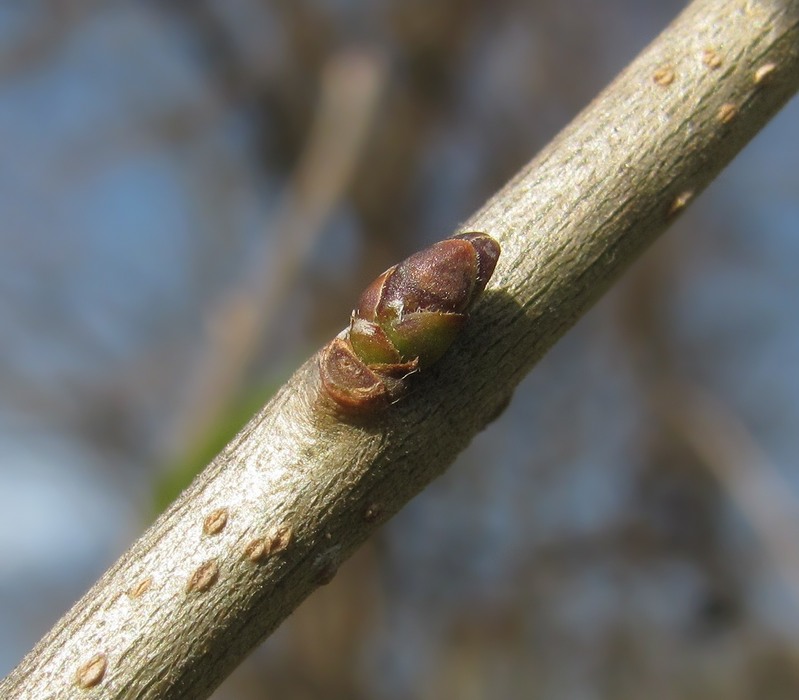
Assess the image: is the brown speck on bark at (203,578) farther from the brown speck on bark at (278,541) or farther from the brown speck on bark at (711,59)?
the brown speck on bark at (711,59)

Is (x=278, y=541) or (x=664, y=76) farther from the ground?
(x=664, y=76)

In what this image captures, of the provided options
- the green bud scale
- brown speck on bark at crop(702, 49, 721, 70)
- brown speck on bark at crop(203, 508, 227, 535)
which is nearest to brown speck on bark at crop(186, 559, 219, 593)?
brown speck on bark at crop(203, 508, 227, 535)

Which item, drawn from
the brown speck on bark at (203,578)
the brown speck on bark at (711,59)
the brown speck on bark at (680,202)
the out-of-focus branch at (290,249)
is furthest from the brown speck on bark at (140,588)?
the out-of-focus branch at (290,249)

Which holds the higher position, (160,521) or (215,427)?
(215,427)

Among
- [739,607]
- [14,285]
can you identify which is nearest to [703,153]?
[739,607]

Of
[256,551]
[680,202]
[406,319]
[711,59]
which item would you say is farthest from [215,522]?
[711,59]

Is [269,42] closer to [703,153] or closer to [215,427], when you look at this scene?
[215,427]

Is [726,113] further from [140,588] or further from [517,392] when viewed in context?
[517,392]
